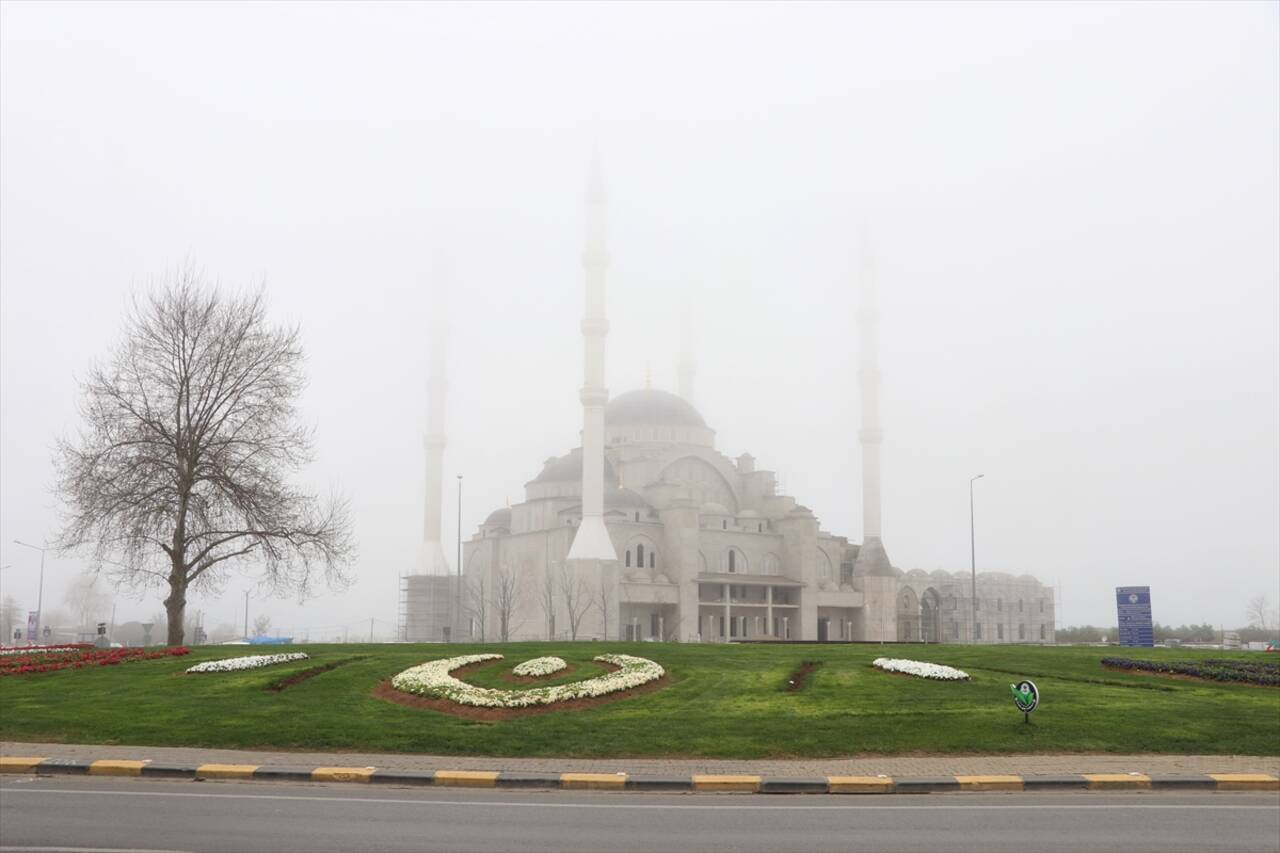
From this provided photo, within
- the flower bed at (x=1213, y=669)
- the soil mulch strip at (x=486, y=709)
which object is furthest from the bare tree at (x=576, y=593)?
the soil mulch strip at (x=486, y=709)

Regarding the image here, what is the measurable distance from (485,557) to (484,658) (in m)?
63.9

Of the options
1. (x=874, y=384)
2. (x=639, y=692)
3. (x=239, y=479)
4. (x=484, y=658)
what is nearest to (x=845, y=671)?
(x=639, y=692)

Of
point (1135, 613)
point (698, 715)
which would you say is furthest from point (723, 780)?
point (1135, 613)

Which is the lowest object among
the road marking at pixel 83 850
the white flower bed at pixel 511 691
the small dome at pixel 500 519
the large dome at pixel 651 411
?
the road marking at pixel 83 850

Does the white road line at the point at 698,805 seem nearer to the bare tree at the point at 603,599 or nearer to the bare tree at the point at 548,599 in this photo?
the bare tree at the point at 548,599

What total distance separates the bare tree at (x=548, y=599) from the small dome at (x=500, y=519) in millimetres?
11614

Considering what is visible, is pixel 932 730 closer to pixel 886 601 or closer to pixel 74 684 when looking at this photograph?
pixel 74 684

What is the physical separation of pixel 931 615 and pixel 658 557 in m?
26.6

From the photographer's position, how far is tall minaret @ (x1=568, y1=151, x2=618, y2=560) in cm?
7056

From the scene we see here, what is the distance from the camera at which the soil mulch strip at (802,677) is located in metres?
21.0

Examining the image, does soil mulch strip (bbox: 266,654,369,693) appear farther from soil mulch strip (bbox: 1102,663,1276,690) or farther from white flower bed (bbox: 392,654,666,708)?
soil mulch strip (bbox: 1102,663,1276,690)

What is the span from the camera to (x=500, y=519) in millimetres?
91250

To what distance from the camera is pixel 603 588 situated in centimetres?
7181

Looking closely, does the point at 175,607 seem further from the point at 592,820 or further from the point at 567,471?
the point at 567,471
